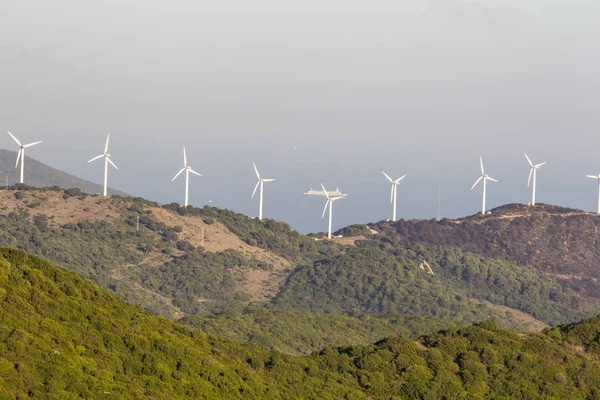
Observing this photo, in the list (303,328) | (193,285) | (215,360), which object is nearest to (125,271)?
(193,285)

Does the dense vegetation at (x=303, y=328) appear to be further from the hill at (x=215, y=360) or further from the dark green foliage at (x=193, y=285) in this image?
the dark green foliage at (x=193, y=285)

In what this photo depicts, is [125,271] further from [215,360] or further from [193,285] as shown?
[215,360]

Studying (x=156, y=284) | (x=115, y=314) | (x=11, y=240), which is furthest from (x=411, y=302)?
(x=115, y=314)

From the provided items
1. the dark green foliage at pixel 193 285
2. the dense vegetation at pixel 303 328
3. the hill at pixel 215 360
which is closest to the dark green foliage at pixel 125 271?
the dark green foliage at pixel 193 285

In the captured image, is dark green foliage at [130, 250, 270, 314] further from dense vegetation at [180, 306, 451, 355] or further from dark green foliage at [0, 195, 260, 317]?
dense vegetation at [180, 306, 451, 355]

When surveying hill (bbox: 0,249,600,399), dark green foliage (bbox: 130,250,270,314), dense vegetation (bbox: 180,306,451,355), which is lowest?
dark green foliage (bbox: 130,250,270,314)

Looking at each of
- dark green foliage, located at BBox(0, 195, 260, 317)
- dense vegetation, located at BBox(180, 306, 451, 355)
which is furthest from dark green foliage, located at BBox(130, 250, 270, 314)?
dense vegetation, located at BBox(180, 306, 451, 355)

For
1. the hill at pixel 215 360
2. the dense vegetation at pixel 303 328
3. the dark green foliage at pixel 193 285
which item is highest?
the hill at pixel 215 360

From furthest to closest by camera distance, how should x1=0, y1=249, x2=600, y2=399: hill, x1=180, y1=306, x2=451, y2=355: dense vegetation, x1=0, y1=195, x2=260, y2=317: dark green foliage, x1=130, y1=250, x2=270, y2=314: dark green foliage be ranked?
1. x1=130, y1=250, x2=270, y2=314: dark green foliage
2. x1=0, y1=195, x2=260, y2=317: dark green foliage
3. x1=180, y1=306, x2=451, y2=355: dense vegetation
4. x1=0, y1=249, x2=600, y2=399: hill
